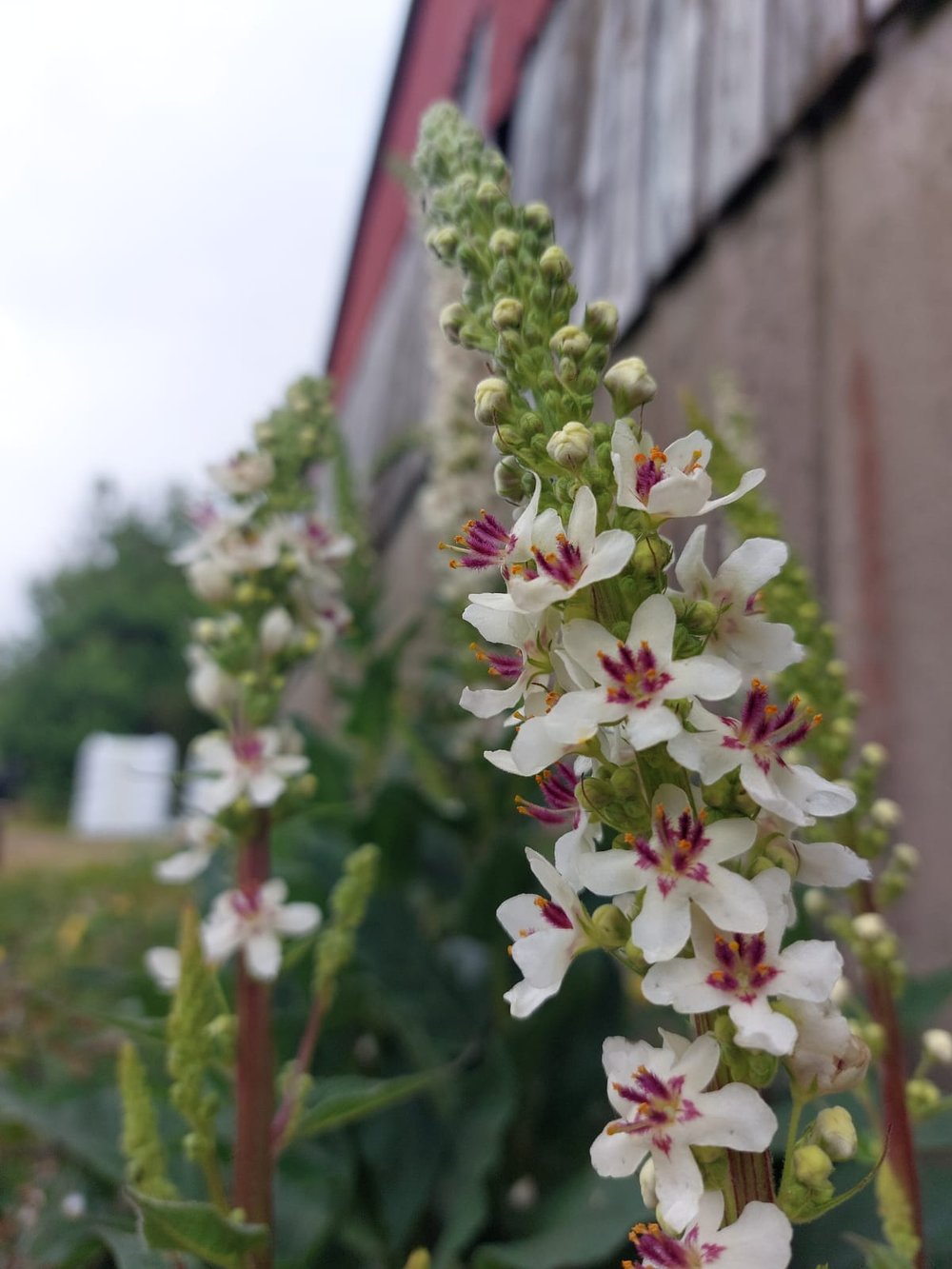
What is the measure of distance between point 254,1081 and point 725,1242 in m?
0.71

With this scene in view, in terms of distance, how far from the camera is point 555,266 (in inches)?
30.1

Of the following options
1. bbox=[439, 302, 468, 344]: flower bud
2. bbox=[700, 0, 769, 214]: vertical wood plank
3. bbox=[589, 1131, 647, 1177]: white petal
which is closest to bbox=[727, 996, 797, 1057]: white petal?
bbox=[589, 1131, 647, 1177]: white petal

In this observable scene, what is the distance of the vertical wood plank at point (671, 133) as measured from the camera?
7.80 feet

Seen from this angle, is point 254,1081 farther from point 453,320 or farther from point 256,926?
point 453,320

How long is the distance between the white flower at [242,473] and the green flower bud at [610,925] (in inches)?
39.5

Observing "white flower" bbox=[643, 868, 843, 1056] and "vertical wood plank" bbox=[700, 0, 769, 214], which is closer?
"white flower" bbox=[643, 868, 843, 1056]

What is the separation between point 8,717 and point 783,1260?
2592 centimetres

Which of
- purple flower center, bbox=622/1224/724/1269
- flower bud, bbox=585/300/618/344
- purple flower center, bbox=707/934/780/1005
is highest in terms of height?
flower bud, bbox=585/300/618/344

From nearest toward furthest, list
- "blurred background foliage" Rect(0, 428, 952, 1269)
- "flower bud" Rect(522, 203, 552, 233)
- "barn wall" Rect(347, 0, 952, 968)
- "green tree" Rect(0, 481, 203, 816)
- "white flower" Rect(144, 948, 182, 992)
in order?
"flower bud" Rect(522, 203, 552, 233) → "blurred background foliage" Rect(0, 428, 952, 1269) → "white flower" Rect(144, 948, 182, 992) → "barn wall" Rect(347, 0, 952, 968) → "green tree" Rect(0, 481, 203, 816)

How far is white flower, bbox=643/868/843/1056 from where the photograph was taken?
1.80 ft

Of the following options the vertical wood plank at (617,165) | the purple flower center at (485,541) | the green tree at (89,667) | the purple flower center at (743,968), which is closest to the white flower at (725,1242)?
the purple flower center at (743,968)

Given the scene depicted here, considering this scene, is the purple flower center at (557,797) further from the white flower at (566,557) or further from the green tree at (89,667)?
the green tree at (89,667)

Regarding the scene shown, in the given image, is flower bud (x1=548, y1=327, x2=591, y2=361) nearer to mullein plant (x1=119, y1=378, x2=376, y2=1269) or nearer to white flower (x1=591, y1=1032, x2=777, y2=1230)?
white flower (x1=591, y1=1032, x2=777, y2=1230)

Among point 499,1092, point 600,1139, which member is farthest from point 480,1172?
point 600,1139
